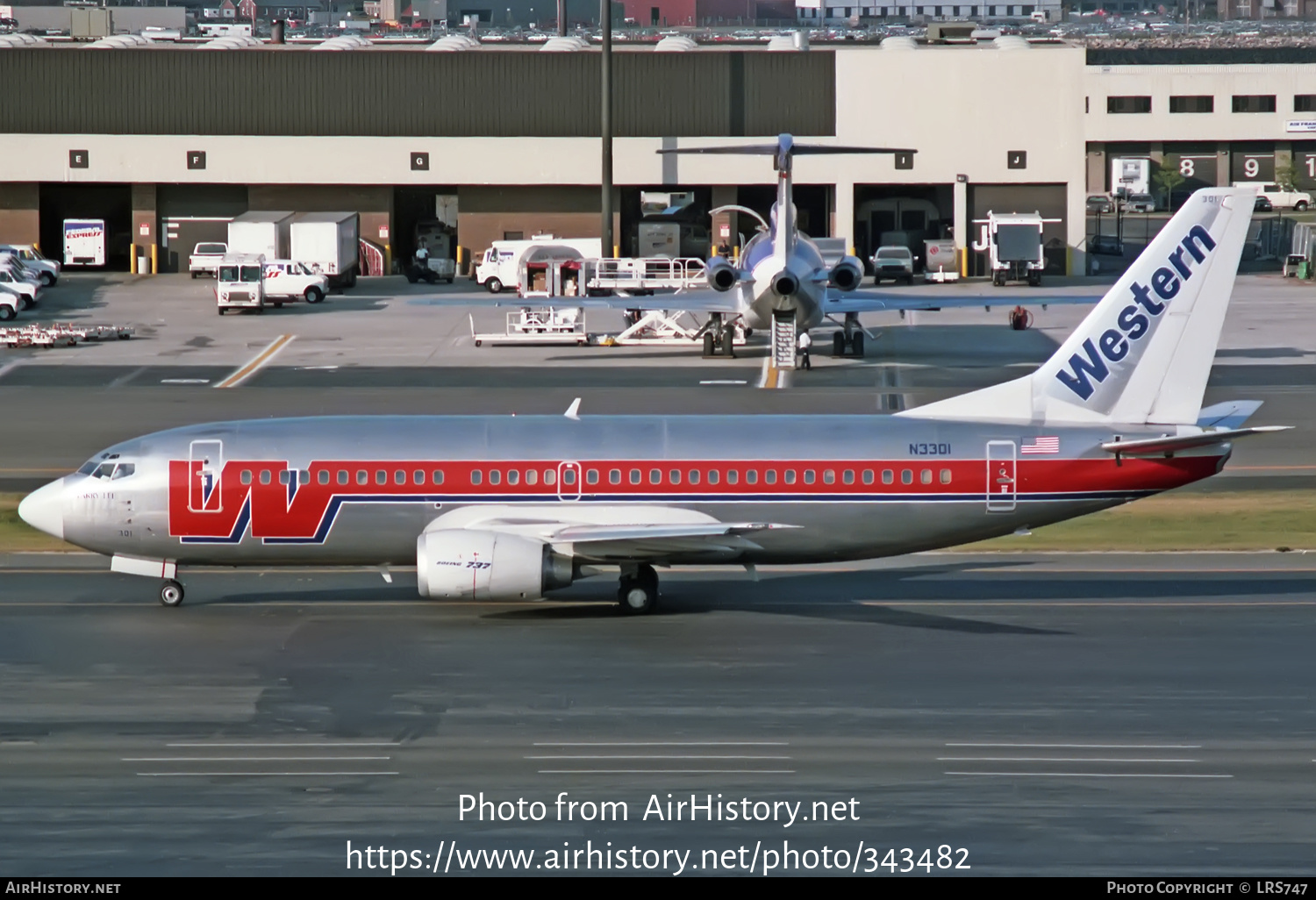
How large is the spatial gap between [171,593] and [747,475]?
11.2 meters

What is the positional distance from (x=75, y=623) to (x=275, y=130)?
68.7 metres

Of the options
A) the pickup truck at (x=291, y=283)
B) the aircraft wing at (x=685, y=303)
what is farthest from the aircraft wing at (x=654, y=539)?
the pickup truck at (x=291, y=283)

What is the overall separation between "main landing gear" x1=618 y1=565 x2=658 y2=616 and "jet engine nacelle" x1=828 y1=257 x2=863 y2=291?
3781cm

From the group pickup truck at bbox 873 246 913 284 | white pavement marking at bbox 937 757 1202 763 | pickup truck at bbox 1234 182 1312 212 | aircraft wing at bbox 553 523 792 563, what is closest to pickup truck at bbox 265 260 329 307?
pickup truck at bbox 873 246 913 284

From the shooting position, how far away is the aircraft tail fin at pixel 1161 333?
32688mm

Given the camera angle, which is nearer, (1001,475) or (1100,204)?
(1001,475)

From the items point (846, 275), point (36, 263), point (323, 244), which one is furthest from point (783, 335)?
point (36, 263)

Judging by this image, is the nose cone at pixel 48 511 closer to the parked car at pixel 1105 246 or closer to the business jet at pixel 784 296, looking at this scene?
the business jet at pixel 784 296

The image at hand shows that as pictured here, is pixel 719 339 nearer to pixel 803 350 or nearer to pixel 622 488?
pixel 803 350

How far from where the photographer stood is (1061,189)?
97625 millimetres

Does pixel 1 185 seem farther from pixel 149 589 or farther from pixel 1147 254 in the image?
pixel 1147 254

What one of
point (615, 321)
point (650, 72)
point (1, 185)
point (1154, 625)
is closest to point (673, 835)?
point (1154, 625)

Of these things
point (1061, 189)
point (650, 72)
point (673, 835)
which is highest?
point (650, 72)

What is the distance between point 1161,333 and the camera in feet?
108
